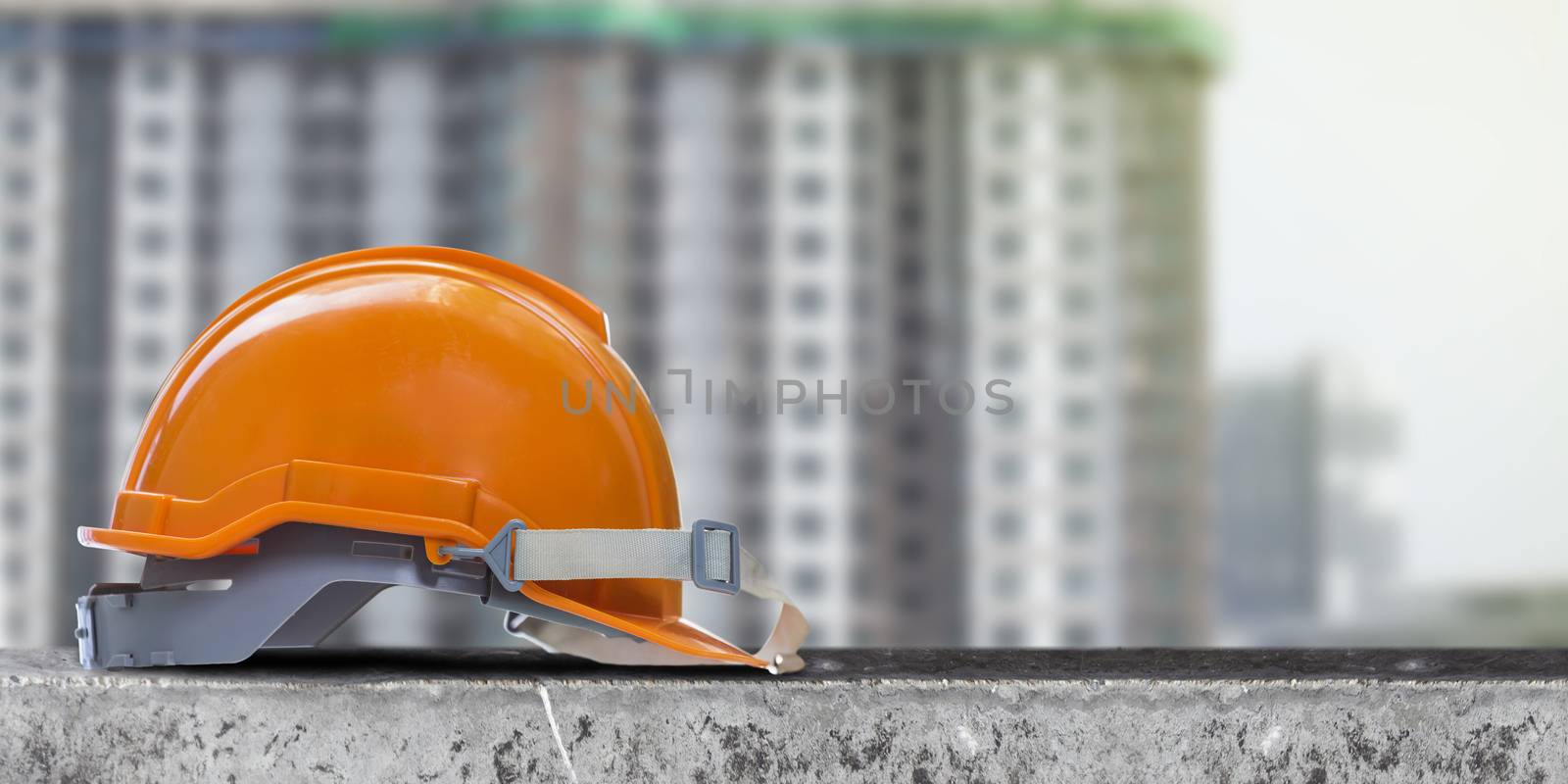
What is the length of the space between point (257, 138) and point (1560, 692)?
28.8ft

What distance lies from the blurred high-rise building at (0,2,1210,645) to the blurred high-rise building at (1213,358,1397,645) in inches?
30.1

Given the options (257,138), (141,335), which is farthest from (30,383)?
(257,138)

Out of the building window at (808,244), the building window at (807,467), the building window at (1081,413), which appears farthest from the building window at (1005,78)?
the building window at (807,467)

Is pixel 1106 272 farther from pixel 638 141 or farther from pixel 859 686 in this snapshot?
pixel 859 686

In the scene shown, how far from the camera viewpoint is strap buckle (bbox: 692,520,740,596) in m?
1.03

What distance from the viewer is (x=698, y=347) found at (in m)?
8.18

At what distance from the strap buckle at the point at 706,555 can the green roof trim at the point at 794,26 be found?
302 inches

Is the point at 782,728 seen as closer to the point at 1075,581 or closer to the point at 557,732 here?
the point at 557,732

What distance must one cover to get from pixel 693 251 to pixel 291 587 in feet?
24.5

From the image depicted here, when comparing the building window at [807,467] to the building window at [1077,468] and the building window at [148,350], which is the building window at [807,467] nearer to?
the building window at [1077,468]

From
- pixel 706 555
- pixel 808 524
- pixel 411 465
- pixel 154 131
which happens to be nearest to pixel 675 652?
pixel 706 555

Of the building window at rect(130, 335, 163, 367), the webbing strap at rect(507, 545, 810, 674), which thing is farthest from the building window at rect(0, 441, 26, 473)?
the webbing strap at rect(507, 545, 810, 674)

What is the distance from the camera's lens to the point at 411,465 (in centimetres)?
100

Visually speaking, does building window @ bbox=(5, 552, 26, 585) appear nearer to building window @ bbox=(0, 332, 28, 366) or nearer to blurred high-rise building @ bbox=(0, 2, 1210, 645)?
blurred high-rise building @ bbox=(0, 2, 1210, 645)
